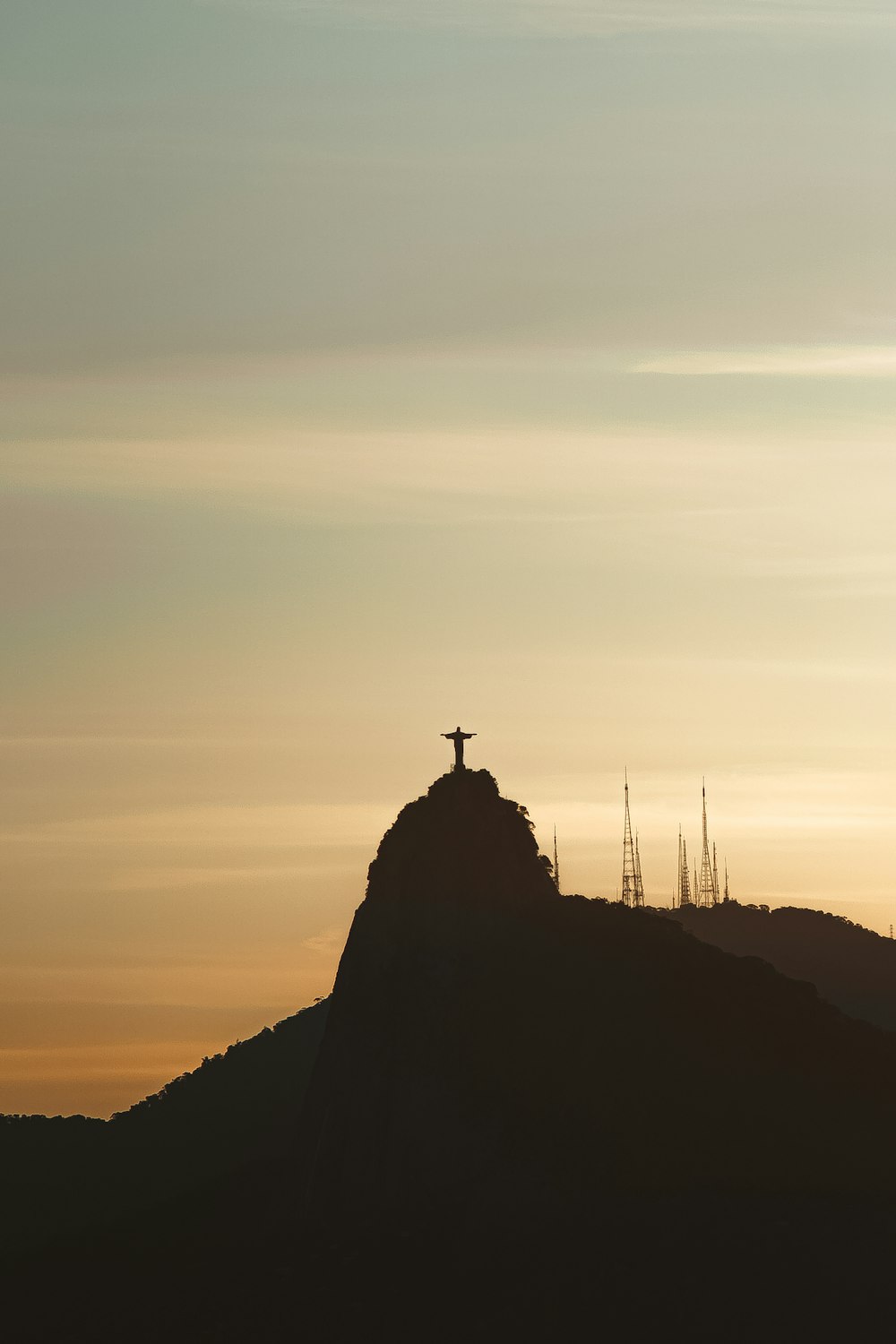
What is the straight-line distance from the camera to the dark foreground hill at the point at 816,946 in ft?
578

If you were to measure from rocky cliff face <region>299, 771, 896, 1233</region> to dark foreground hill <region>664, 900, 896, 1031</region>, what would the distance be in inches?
2452

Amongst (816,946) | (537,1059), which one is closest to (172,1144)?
(816,946)

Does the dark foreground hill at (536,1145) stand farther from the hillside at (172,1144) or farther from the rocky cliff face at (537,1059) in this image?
the hillside at (172,1144)

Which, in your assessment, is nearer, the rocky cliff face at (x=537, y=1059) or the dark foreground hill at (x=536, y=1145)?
the dark foreground hill at (x=536, y=1145)

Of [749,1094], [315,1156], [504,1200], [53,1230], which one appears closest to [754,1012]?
[749,1094]

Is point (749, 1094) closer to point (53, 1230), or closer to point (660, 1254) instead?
point (660, 1254)

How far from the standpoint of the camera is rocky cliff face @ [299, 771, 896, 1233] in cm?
10200

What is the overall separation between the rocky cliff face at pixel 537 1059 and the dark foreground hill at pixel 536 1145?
0.43 ft

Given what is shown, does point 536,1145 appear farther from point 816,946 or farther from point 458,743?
point 816,946

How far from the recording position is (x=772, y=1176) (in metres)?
98.9

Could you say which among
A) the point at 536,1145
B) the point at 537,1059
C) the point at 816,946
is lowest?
the point at 536,1145

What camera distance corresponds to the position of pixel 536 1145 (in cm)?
10406

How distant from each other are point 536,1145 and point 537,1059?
213 inches

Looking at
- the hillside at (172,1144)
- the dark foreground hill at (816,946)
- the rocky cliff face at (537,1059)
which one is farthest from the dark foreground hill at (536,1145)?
the dark foreground hill at (816,946)
